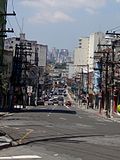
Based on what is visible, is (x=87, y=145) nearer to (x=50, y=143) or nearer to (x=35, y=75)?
(x=50, y=143)

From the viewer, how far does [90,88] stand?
162 metres

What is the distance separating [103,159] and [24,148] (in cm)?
501

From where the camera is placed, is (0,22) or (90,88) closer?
(0,22)

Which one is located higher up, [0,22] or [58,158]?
[0,22]

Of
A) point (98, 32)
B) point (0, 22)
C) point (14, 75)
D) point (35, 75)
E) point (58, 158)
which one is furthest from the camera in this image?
point (98, 32)

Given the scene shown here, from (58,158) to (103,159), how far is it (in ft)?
5.06

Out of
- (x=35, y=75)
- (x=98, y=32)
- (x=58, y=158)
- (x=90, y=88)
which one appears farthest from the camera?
(x=98, y=32)

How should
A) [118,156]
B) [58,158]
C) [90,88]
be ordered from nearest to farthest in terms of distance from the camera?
[58,158] < [118,156] < [90,88]

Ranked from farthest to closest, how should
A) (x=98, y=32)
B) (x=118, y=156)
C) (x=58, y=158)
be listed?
(x=98, y=32) → (x=118, y=156) → (x=58, y=158)

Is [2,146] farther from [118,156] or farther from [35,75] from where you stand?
[35,75]

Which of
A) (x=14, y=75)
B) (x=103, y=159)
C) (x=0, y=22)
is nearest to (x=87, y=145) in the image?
(x=103, y=159)

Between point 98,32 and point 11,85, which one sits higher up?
point 98,32

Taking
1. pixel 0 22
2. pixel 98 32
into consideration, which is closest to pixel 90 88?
pixel 98 32

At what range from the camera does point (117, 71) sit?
99062 mm
